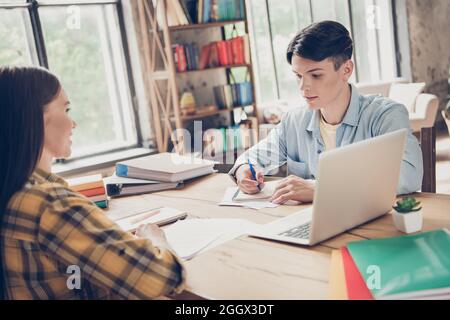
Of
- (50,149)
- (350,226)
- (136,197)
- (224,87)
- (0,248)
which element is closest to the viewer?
(0,248)

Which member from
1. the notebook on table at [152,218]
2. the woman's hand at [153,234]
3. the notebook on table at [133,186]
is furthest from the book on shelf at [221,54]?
the woman's hand at [153,234]

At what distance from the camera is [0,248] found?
994mm

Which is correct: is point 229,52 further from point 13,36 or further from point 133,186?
point 133,186

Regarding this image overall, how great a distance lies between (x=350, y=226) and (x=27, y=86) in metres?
0.81

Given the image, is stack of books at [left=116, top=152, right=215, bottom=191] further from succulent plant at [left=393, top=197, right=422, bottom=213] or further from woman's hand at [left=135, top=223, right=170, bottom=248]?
succulent plant at [left=393, top=197, right=422, bottom=213]

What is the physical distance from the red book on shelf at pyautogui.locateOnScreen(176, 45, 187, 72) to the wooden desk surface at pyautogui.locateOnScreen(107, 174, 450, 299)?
115 inches

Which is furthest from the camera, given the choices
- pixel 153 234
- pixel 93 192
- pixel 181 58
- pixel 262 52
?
pixel 262 52

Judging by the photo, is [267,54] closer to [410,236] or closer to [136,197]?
[136,197]

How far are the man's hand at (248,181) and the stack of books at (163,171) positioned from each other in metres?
0.29

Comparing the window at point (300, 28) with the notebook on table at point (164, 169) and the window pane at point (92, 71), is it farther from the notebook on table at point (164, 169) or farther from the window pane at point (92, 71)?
the notebook on table at point (164, 169)

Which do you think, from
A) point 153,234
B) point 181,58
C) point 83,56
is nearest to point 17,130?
point 153,234

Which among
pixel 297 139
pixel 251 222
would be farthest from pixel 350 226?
pixel 297 139

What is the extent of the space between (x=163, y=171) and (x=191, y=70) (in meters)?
2.48

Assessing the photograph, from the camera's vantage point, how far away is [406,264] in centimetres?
96
